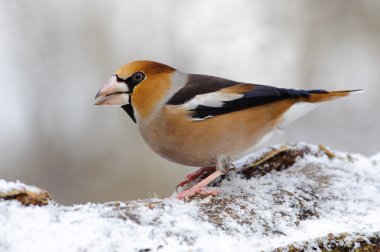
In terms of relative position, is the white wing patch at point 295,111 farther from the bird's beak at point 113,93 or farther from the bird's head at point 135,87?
the bird's beak at point 113,93

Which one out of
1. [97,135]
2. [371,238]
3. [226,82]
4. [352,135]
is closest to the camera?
[371,238]

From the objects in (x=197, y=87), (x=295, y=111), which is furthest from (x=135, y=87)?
(x=295, y=111)

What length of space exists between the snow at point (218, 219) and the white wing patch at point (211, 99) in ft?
1.56

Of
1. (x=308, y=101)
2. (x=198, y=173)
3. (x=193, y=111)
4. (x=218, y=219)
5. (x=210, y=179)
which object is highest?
(x=308, y=101)

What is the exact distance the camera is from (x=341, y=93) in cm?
344

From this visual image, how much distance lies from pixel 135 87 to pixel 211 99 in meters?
0.48

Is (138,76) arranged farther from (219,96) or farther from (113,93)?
(219,96)

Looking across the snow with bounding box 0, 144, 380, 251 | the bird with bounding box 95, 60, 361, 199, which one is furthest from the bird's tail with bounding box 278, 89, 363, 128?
the snow with bounding box 0, 144, 380, 251

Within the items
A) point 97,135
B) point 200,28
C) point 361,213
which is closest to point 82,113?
point 97,135

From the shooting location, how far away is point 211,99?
314cm

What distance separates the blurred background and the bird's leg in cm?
332

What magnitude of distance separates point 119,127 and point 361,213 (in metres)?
4.73

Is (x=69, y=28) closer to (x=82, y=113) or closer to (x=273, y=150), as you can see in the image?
(x=82, y=113)

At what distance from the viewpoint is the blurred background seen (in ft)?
21.3
